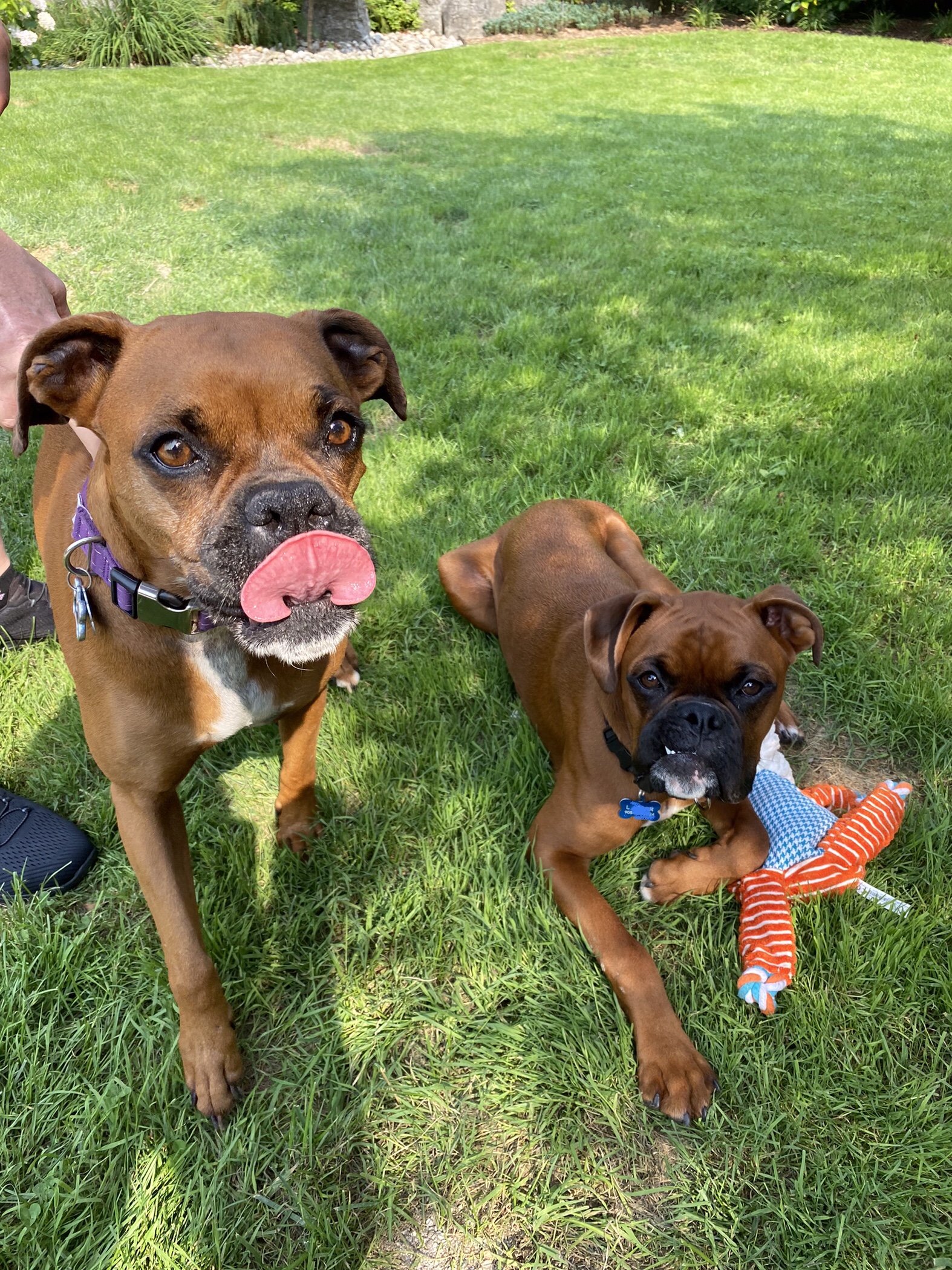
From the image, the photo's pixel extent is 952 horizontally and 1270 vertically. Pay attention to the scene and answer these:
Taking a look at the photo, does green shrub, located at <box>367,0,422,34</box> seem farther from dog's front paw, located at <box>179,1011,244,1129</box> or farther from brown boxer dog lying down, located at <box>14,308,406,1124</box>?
dog's front paw, located at <box>179,1011,244,1129</box>

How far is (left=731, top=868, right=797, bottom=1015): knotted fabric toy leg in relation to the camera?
7.29 feet

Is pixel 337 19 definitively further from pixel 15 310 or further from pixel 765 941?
pixel 765 941

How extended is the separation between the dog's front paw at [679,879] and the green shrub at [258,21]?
23.7 metres

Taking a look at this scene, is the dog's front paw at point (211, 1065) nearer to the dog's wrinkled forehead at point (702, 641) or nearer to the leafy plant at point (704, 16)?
the dog's wrinkled forehead at point (702, 641)

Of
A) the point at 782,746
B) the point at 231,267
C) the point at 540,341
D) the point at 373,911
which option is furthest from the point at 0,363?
the point at 231,267

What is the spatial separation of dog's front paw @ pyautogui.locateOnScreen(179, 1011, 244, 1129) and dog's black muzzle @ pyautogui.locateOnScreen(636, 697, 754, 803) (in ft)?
4.65

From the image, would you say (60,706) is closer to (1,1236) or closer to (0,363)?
(0,363)

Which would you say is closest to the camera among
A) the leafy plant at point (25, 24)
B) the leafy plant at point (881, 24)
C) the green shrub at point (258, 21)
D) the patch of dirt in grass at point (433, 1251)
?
the patch of dirt in grass at point (433, 1251)

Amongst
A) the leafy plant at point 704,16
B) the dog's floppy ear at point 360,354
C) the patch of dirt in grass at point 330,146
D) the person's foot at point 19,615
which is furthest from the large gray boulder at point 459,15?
the dog's floppy ear at point 360,354

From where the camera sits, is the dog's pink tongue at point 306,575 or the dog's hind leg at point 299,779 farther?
the dog's hind leg at point 299,779

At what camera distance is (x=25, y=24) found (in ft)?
53.4

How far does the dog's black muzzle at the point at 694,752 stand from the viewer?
7.40ft

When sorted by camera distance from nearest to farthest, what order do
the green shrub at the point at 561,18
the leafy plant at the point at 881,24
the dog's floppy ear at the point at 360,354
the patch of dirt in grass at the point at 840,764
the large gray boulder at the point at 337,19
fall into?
the dog's floppy ear at the point at 360,354, the patch of dirt in grass at the point at 840,764, the large gray boulder at the point at 337,19, the leafy plant at the point at 881,24, the green shrub at the point at 561,18

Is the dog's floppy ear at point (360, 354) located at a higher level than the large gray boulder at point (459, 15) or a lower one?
lower
